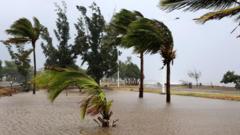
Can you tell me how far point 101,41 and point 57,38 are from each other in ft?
26.4

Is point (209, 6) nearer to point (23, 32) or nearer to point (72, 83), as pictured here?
point (72, 83)

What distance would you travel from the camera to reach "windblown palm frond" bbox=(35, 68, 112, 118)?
1172cm

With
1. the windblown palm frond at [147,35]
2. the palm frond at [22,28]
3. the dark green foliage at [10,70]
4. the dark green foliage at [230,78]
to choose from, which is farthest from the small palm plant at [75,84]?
the dark green foliage at [10,70]

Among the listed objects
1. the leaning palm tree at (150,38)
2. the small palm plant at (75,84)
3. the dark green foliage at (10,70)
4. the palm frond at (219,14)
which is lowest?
the small palm plant at (75,84)

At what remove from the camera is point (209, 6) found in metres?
9.04

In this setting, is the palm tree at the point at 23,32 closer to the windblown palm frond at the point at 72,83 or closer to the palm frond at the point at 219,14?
the windblown palm frond at the point at 72,83

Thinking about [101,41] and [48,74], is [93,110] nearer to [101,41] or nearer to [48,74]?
[48,74]

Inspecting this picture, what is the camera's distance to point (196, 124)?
13.8 metres

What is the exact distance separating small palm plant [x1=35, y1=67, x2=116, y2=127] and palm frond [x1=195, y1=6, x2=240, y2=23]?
160 inches

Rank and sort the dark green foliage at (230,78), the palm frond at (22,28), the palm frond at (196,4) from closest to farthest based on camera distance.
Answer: the palm frond at (196,4) < the palm frond at (22,28) < the dark green foliage at (230,78)

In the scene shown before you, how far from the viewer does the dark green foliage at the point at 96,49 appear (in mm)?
61875

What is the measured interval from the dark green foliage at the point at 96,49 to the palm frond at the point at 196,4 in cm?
5198

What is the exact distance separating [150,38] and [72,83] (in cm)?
1247

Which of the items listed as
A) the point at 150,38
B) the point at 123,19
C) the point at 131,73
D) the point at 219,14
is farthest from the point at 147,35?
the point at 131,73
